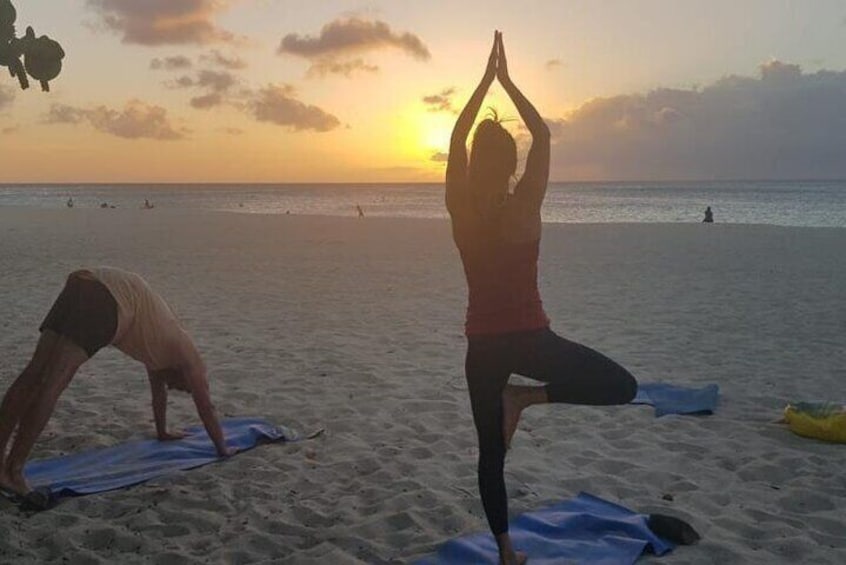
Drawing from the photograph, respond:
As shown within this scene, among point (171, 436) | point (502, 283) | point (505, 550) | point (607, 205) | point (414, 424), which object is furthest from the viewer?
point (607, 205)

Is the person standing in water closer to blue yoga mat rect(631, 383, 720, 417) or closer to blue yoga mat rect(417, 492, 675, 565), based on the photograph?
blue yoga mat rect(417, 492, 675, 565)

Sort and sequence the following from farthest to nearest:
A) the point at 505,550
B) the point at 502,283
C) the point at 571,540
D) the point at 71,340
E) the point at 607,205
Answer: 1. the point at 607,205
2. the point at 71,340
3. the point at 571,540
4. the point at 505,550
5. the point at 502,283

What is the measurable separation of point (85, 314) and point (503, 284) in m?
2.46

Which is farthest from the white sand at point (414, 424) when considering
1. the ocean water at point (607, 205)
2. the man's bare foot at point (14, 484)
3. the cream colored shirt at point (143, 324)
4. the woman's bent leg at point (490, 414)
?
the ocean water at point (607, 205)

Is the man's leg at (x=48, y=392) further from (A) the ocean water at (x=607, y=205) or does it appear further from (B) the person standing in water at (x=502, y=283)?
(A) the ocean water at (x=607, y=205)

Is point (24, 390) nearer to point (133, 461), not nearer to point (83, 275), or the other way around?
point (83, 275)

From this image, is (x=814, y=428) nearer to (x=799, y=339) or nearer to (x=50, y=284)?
(x=799, y=339)

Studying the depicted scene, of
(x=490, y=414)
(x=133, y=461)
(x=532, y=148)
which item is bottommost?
(x=133, y=461)

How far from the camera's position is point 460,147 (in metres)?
3.32

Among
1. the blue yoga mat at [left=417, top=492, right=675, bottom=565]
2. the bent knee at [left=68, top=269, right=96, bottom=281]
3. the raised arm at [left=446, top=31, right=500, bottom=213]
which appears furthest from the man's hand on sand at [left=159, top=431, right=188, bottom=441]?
the raised arm at [left=446, top=31, right=500, bottom=213]

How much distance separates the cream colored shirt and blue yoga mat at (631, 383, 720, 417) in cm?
344

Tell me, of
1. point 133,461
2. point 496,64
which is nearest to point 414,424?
point 133,461

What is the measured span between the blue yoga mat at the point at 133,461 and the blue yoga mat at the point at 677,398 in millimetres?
2880

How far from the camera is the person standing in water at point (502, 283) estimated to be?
3.21 metres
